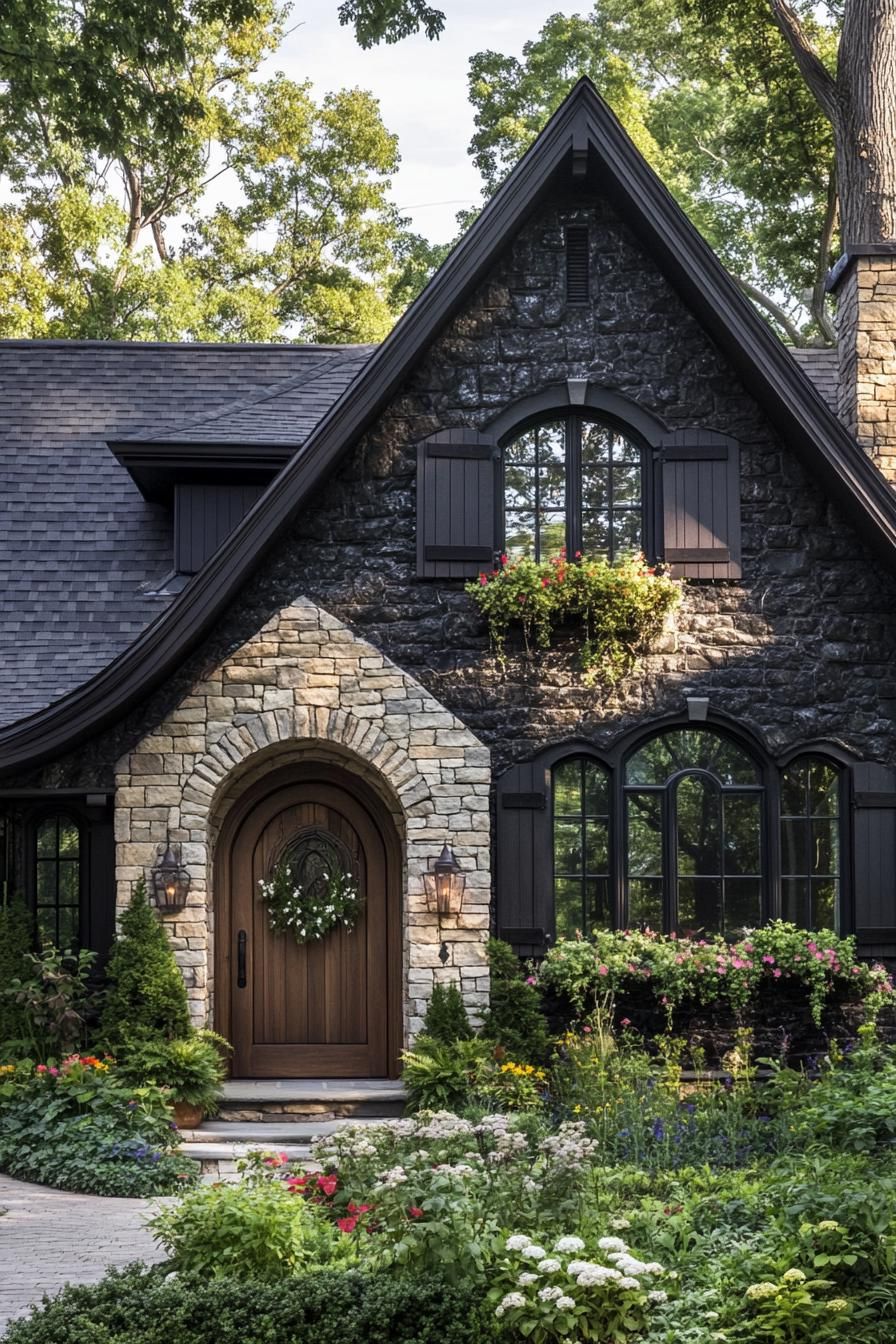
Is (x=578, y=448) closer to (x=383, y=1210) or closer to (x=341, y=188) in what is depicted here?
(x=383, y=1210)

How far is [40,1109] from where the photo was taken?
8984 millimetres

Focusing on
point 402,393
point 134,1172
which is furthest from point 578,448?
point 134,1172

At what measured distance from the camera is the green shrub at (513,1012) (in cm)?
961

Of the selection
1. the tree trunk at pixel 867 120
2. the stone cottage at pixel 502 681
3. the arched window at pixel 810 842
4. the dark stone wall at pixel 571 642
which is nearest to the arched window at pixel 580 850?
the stone cottage at pixel 502 681

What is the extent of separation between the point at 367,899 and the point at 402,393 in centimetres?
366

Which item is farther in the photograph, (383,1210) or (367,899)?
(367,899)

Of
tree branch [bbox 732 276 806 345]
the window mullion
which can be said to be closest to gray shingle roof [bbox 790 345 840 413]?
the window mullion

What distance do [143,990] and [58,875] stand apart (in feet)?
5.02

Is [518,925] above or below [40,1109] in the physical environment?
above

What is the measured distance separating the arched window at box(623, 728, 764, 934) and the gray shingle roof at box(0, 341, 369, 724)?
4.04m

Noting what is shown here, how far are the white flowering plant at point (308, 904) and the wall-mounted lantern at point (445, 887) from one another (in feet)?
2.80

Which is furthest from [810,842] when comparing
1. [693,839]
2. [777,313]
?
[777,313]

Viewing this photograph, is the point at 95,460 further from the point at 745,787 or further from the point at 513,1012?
the point at 745,787

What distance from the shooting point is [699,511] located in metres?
10.2
